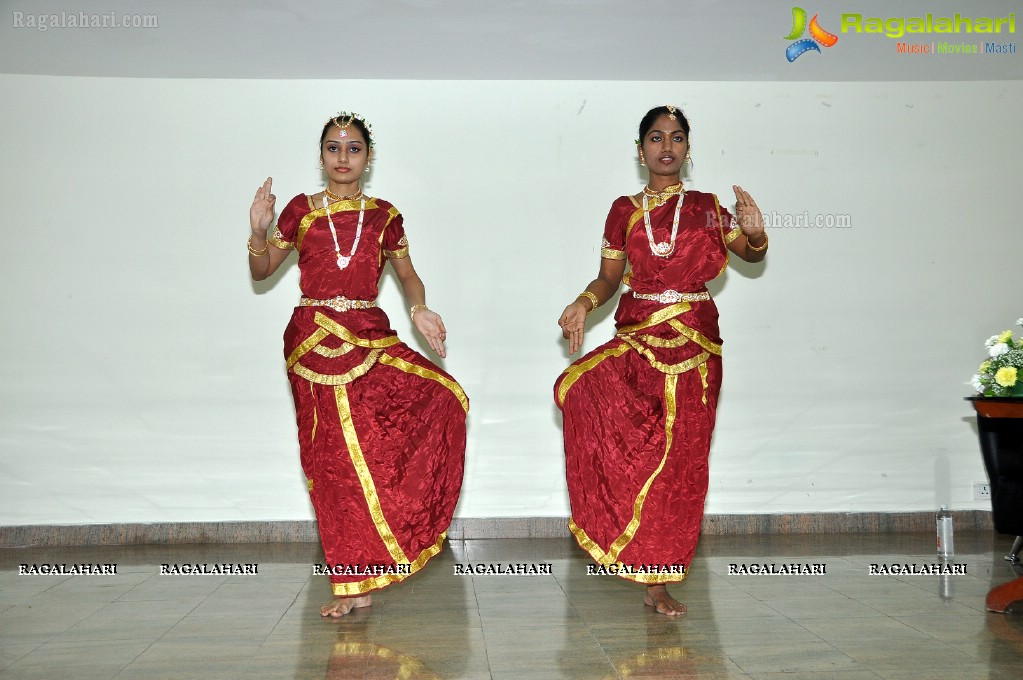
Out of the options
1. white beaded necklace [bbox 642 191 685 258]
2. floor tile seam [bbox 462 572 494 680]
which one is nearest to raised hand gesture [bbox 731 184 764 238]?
white beaded necklace [bbox 642 191 685 258]

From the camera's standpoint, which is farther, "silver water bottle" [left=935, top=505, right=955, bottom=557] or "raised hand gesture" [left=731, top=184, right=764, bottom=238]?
"silver water bottle" [left=935, top=505, right=955, bottom=557]

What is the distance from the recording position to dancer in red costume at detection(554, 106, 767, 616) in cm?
311

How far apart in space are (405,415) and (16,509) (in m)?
2.50

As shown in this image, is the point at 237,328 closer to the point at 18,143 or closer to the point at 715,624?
the point at 18,143

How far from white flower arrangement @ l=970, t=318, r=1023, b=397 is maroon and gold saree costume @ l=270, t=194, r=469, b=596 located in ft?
6.48

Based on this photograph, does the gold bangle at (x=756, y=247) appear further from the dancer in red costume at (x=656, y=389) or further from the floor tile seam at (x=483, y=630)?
the floor tile seam at (x=483, y=630)

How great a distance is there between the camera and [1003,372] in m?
3.38

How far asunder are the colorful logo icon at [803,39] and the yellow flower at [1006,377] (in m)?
1.75

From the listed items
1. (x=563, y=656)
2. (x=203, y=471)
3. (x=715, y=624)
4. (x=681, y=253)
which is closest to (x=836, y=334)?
(x=681, y=253)

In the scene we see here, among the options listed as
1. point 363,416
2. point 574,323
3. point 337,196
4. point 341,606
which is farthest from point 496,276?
point 341,606

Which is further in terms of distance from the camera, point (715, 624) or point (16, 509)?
point (16, 509)

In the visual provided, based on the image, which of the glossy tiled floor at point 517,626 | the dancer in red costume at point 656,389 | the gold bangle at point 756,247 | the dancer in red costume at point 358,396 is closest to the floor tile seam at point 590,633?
the glossy tiled floor at point 517,626

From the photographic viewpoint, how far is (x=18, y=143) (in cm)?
457

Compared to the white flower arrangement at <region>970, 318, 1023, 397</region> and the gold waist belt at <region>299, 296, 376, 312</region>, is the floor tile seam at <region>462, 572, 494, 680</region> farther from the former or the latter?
the white flower arrangement at <region>970, 318, 1023, 397</region>
